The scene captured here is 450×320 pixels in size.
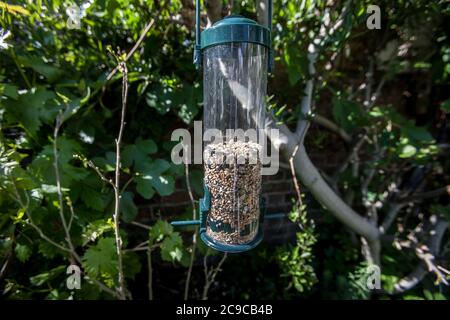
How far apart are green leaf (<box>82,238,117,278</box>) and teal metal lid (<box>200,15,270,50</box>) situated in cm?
72

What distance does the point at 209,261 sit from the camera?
5.75 feet

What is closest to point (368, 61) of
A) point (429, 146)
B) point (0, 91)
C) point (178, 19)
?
point (429, 146)

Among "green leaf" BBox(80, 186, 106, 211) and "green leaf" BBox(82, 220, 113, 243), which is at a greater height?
"green leaf" BBox(80, 186, 106, 211)

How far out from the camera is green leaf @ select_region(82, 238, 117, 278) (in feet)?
3.21

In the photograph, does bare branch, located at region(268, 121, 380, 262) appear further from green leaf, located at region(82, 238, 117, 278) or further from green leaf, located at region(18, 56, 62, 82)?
green leaf, located at region(18, 56, 62, 82)

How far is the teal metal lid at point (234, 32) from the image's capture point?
696 millimetres

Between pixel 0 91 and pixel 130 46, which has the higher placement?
pixel 130 46

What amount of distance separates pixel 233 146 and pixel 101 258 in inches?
22.6

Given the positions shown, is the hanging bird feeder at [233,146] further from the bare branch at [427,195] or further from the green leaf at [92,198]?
the bare branch at [427,195]

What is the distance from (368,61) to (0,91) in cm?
171

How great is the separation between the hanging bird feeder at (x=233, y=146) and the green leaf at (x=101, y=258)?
0.28 m

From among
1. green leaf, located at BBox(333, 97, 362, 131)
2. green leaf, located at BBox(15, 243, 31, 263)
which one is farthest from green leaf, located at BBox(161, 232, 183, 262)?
green leaf, located at BBox(333, 97, 362, 131)

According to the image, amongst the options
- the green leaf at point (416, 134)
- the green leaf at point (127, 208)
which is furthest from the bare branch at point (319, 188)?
the green leaf at point (127, 208)
